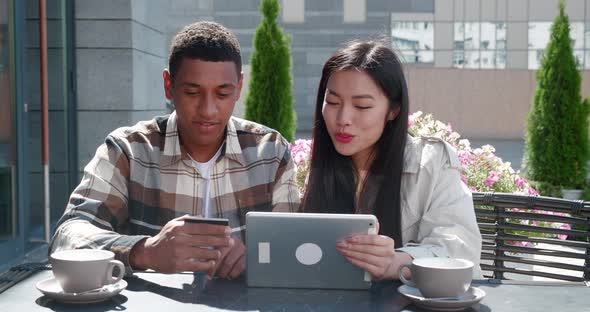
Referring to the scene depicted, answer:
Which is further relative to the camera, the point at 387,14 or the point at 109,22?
the point at 387,14

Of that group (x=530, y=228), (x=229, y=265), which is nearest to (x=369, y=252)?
(x=229, y=265)

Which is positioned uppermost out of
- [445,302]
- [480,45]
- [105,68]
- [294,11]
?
[294,11]

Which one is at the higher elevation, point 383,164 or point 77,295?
point 383,164

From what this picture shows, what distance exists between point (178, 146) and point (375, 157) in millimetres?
593

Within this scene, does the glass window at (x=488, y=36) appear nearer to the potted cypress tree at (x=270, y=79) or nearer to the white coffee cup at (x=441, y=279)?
the potted cypress tree at (x=270, y=79)

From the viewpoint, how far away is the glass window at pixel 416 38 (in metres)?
20.0

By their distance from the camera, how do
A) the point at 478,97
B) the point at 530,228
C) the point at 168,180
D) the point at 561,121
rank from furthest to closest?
the point at 478,97
the point at 561,121
the point at 530,228
the point at 168,180

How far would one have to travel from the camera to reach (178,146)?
213 cm

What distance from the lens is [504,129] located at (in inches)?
791

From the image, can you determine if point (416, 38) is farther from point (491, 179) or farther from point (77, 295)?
point (77, 295)

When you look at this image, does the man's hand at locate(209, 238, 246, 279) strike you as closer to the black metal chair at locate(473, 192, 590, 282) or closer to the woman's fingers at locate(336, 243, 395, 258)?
the woman's fingers at locate(336, 243, 395, 258)

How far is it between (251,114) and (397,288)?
20.7 feet

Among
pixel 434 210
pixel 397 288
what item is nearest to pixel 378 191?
pixel 434 210

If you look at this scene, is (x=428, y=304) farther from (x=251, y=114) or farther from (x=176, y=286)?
(x=251, y=114)
